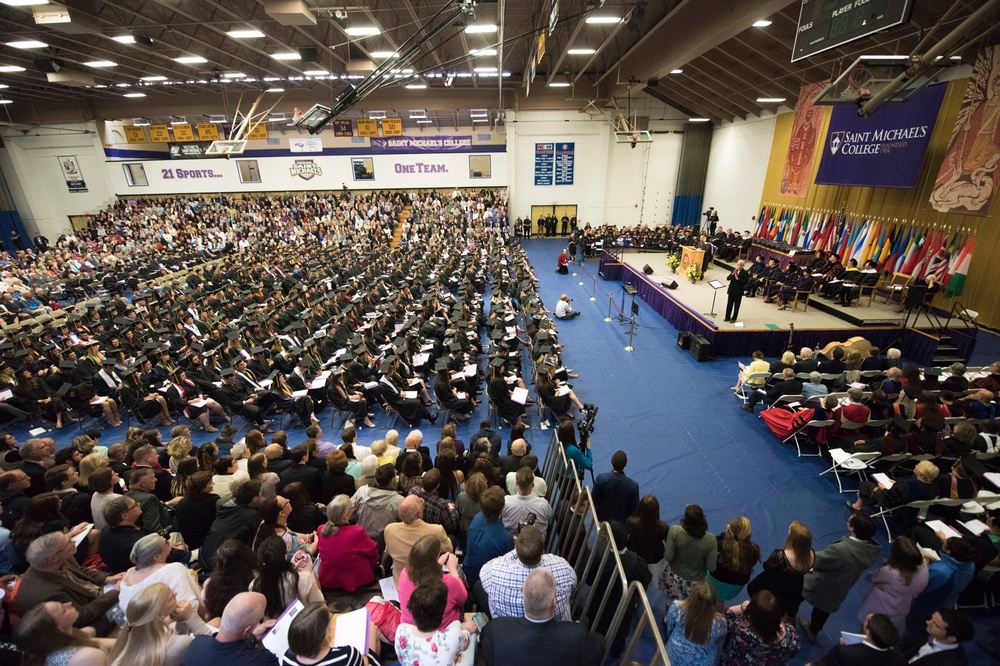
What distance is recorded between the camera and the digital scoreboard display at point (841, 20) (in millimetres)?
5137

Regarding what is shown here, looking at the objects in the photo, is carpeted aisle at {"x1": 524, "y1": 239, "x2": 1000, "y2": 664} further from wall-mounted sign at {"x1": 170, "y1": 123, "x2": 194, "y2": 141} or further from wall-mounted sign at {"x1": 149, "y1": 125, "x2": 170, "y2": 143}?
wall-mounted sign at {"x1": 149, "y1": 125, "x2": 170, "y2": 143}

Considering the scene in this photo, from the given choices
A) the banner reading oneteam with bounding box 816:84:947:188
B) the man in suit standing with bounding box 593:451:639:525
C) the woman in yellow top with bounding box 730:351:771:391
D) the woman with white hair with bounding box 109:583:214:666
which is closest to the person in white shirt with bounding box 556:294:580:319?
the woman in yellow top with bounding box 730:351:771:391

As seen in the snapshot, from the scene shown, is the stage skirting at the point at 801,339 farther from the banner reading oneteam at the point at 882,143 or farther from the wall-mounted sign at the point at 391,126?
the wall-mounted sign at the point at 391,126

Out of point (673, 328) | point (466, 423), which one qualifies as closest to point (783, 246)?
point (673, 328)

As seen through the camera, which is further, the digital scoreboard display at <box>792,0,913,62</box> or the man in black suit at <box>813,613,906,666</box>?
the digital scoreboard display at <box>792,0,913,62</box>

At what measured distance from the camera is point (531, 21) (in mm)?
15023

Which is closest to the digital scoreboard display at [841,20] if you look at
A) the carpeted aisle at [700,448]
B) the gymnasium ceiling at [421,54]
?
the gymnasium ceiling at [421,54]

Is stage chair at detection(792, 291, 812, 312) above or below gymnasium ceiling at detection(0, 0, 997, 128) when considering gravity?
below

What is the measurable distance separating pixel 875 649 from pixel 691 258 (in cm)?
1438

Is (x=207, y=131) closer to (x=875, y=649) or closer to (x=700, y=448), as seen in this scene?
(x=700, y=448)

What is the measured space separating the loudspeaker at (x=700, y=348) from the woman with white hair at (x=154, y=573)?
9.94 metres

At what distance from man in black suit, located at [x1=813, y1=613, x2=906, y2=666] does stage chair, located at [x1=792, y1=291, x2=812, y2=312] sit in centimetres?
1117

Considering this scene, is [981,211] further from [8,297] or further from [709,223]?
[8,297]

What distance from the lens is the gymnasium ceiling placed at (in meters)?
11.1
